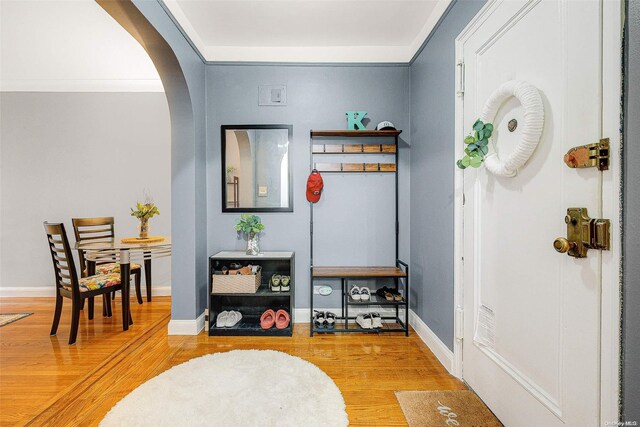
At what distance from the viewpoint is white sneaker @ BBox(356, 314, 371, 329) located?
2.54m

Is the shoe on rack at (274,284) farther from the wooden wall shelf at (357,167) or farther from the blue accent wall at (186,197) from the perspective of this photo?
the wooden wall shelf at (357,167)

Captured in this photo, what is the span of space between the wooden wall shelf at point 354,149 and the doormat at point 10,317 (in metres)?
3.44

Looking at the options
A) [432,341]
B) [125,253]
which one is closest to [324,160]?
[432,341]

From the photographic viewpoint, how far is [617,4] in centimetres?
90

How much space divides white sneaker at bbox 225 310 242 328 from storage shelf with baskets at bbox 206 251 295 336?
1.4 inches

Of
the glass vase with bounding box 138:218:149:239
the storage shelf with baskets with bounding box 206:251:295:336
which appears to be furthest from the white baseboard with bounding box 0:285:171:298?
the storage shelf with baskets with bounding box 206:251:295:336

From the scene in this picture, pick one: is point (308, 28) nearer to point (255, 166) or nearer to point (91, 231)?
point (255, 166)

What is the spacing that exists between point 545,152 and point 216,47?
2.84 meters

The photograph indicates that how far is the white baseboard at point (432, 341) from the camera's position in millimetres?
1967

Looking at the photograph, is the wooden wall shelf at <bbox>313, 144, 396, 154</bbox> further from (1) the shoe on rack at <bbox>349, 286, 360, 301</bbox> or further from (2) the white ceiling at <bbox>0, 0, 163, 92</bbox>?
(2) the white ceiling at <bbox>0, 0, 163, 92</bbox>

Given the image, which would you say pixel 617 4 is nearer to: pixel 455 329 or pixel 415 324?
pixel 455 329

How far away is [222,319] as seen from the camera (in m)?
2.58

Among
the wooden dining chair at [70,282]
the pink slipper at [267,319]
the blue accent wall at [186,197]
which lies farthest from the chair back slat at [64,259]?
the pink slipper at [267,319]

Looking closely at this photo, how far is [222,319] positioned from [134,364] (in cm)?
71
